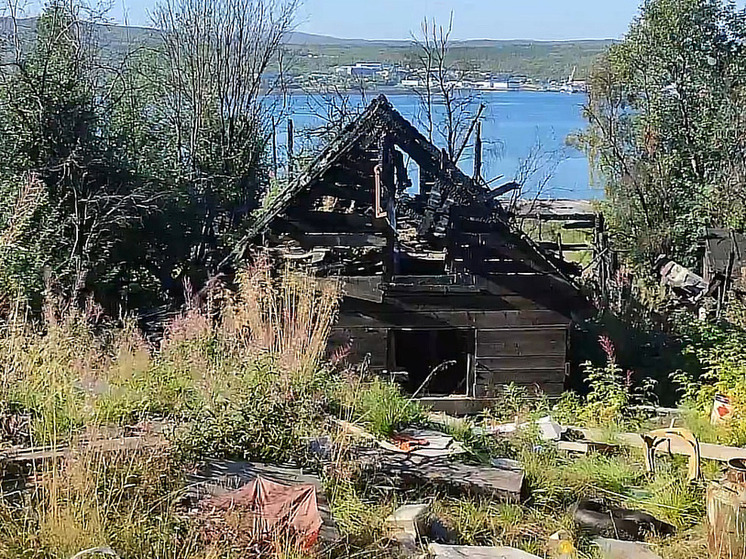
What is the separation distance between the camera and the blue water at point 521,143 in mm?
14922

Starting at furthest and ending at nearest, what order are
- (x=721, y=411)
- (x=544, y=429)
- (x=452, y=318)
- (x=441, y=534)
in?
(x=452, y=318), (x=721, y=411), (x=544, y=429), (x=441, y=534)

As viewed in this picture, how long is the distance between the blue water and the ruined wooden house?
2176mm

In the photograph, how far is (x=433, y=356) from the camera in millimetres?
9164

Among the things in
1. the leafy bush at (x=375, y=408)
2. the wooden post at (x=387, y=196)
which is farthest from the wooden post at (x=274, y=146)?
the leafy bush at (x=375, y=408)

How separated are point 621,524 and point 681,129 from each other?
14.7m

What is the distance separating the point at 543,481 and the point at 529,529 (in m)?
0.56

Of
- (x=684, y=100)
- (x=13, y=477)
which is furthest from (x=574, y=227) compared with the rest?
(x=13, y=477)

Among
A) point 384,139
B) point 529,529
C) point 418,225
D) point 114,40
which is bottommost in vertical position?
point 529,529

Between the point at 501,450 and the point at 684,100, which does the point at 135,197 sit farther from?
the point at 684,100

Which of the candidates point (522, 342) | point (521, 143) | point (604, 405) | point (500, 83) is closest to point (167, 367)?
point (522, 342)

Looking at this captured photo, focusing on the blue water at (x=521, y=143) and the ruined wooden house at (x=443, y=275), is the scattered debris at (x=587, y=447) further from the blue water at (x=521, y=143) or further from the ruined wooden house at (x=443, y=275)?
the blue water at (x=521, y=143)

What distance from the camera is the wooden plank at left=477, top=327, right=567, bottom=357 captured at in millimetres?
7973

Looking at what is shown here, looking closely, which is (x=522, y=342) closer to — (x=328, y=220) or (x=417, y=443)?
(x=328, y=220)

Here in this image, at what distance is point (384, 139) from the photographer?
7547 millimetres
